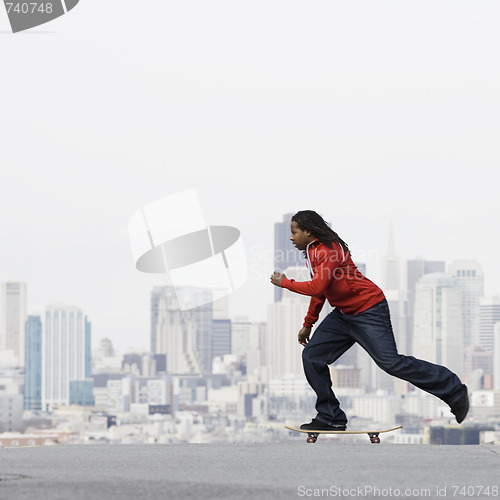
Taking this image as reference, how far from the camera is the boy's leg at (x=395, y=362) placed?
23.3 ft

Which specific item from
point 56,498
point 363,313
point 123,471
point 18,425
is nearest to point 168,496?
point 56,498

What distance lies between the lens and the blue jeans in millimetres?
7121

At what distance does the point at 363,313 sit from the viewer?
23.6ft

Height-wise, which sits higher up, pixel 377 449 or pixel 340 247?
pixel 340 247

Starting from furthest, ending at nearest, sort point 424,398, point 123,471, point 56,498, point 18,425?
point 424,398
point 18,425
point 123,471
point 56,498

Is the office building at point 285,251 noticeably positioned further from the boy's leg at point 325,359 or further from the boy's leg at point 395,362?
the boy's leg at point 395,362

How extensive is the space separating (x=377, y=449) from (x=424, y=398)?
182764mm

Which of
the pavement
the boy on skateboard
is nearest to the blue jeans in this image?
the boy on skateboard

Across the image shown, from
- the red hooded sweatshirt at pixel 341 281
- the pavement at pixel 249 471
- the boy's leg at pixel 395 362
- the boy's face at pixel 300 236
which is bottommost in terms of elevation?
the pavement at pixel 249 471

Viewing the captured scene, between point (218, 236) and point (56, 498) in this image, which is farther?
point (218, 236)

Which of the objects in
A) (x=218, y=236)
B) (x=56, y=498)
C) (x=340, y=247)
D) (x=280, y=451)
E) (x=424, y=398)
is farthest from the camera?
(x=424, y=398)

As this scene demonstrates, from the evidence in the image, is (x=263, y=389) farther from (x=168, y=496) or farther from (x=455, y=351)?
(x=168, y=496)

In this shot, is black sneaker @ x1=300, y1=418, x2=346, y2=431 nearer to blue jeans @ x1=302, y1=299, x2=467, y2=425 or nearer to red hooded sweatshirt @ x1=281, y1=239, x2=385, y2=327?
blue jeans @ x1=302, y1=299, x2=467, y2=425

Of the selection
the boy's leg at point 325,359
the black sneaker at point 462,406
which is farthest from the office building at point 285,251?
the black sneaker at point 462,406
